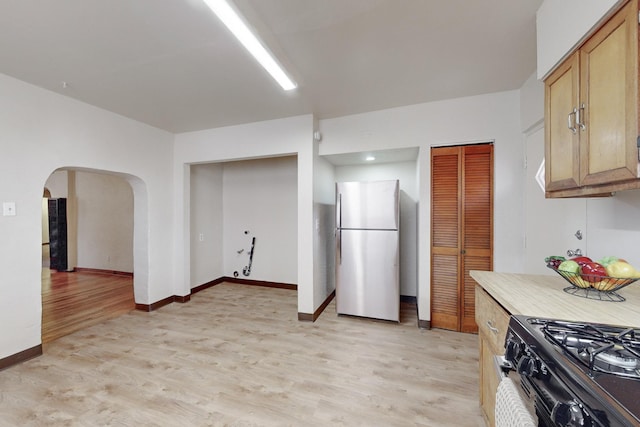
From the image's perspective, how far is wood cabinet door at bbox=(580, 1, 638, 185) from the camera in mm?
968

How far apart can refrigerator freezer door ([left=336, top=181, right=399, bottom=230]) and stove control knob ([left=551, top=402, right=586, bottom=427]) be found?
2.51 m

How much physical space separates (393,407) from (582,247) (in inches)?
67.3

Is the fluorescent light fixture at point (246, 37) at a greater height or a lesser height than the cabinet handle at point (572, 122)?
greater

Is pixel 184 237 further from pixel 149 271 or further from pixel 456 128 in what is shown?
pixel 456 128

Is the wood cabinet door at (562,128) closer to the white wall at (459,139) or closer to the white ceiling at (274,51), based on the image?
the white ceiling at (274,51)

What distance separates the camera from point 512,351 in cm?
89

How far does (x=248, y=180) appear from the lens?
16.1 ft

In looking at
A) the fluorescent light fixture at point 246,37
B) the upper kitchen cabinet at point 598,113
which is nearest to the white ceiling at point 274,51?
the fluorescent light fixture at point 246,37

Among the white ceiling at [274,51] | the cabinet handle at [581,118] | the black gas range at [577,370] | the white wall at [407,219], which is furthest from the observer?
the white wall at [407,219]

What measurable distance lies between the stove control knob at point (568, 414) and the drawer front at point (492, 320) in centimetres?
58

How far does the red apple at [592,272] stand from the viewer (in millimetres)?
1132

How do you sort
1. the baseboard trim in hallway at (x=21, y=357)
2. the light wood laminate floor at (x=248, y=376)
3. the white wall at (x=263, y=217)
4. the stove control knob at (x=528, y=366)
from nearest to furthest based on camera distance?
the stove control knob at (x=528, y=366) → the light wood laminate floor at (x=248, y=376) → the baseboard trim in hallway at (x=21, y=357) → the white wall at (x=263, y=217)

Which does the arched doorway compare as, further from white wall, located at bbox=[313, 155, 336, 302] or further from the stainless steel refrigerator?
the stainless steel refrigerator

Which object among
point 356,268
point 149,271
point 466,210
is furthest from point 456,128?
point 149,271
